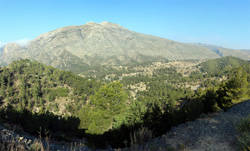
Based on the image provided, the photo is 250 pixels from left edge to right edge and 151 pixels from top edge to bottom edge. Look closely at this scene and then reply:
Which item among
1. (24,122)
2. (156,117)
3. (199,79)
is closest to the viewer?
(156,117)

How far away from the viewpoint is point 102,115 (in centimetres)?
2122

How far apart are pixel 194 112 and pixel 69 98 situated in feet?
202

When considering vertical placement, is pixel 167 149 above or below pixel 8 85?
above

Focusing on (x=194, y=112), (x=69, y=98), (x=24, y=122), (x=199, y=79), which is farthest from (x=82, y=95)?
(x=199, y=79)

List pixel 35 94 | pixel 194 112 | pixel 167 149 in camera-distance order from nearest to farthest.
→ pixel 167 149, pixel 194 112, pixel 35 94

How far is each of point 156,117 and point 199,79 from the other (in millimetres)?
155209

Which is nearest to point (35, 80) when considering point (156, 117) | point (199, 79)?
point (156, 117)

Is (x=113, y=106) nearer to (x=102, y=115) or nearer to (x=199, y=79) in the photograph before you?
(x=102, y=115)

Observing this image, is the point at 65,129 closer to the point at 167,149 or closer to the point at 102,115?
the point at 102,115

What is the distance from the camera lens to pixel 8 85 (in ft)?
207

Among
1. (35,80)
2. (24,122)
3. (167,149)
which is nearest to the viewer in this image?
(167,149)

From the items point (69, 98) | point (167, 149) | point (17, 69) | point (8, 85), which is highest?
point (167, 149)

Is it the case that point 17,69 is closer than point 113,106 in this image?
No

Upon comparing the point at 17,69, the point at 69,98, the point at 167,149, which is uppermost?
the point at 167,149
